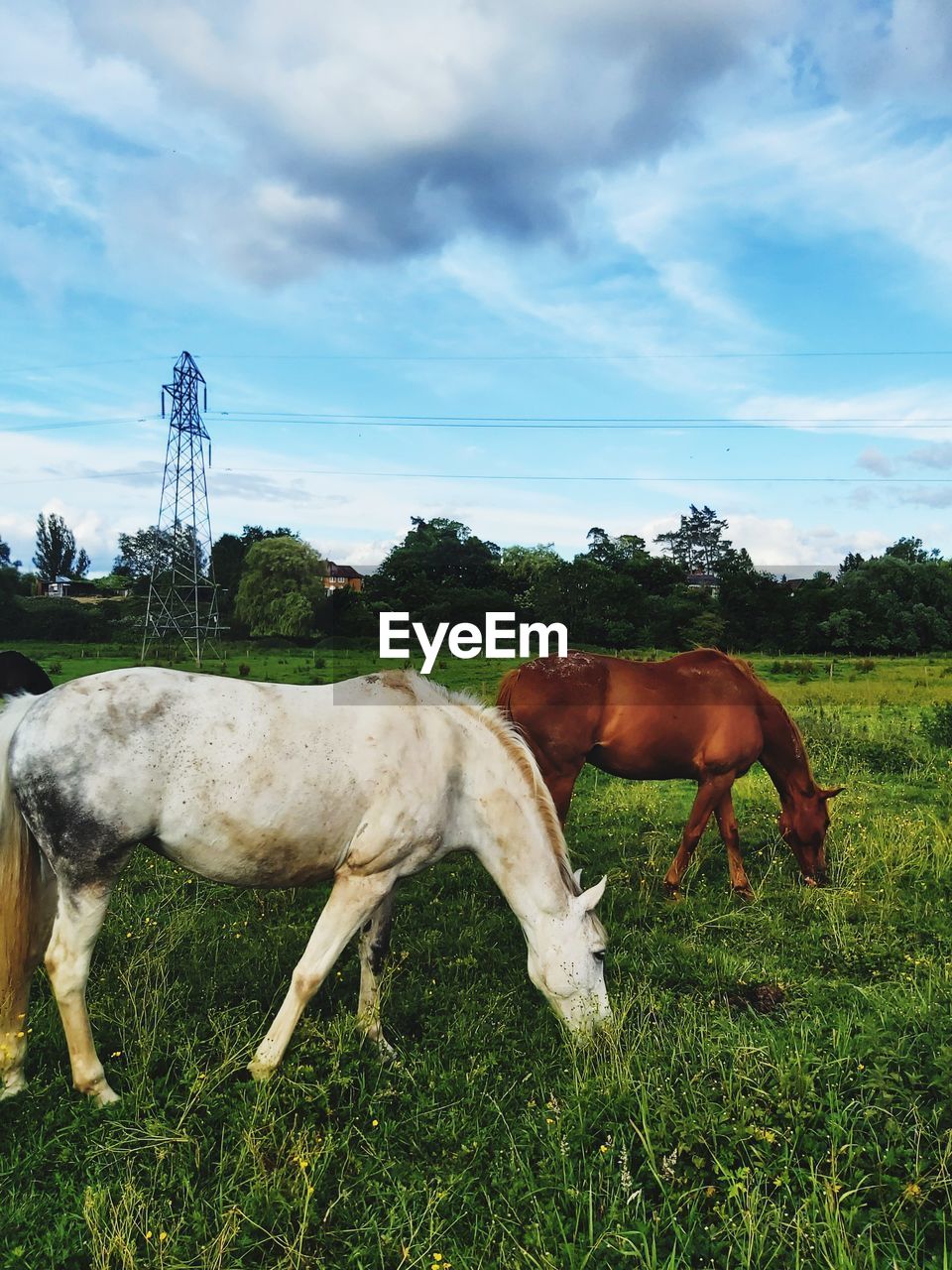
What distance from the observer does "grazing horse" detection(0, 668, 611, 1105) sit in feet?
11.6

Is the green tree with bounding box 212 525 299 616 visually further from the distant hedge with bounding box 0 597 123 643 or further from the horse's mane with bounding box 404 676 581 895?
the horse's mane with bounding box 404 676 581 895

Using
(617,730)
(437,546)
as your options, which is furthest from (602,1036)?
(437,546)

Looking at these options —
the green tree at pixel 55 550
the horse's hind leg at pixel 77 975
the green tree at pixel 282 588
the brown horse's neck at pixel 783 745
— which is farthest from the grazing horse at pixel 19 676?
the green tree at pixel 55 550

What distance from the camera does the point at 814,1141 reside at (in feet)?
9.62

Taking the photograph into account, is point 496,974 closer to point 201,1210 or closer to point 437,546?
point 201,1210

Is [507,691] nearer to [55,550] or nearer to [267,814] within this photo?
[267,814]

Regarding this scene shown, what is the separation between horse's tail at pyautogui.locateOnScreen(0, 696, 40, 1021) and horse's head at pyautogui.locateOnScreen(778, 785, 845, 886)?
5.89 metres

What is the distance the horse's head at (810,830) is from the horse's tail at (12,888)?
5.89 meters

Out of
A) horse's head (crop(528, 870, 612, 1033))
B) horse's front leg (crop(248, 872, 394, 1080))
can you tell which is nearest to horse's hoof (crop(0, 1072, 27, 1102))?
horse's front leg (crop(248, 872, 394, 1080))

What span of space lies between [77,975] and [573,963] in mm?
2365

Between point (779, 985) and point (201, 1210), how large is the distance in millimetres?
3444

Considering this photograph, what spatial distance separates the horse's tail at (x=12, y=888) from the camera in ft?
12.0

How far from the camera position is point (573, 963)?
3953 millimetres

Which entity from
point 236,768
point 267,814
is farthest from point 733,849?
point 236,768
